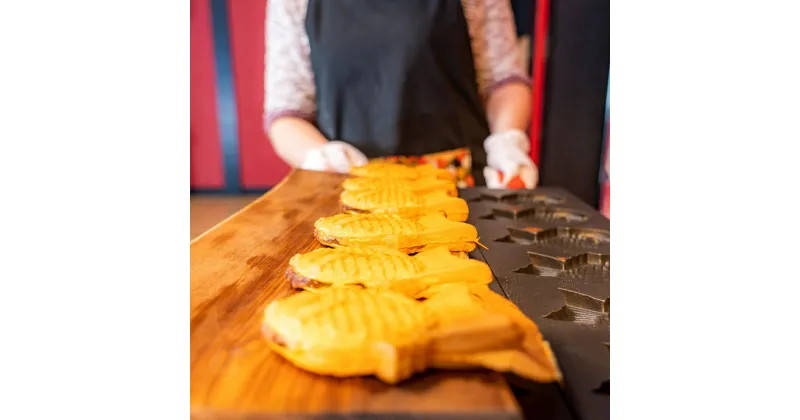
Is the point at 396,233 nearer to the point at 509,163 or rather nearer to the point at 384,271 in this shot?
the point at 384,271

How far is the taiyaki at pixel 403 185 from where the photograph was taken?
175 cm

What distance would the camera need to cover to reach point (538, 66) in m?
4.33

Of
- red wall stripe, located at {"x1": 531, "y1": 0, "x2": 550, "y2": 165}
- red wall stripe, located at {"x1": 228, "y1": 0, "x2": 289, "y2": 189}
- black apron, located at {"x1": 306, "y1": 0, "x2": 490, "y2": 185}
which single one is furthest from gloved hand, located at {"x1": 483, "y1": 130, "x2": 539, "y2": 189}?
red wall stripe, located at {"x1": 228, "y1": 0, "x2": 289, "y2": 189}

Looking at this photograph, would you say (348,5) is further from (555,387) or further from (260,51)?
(555,387)

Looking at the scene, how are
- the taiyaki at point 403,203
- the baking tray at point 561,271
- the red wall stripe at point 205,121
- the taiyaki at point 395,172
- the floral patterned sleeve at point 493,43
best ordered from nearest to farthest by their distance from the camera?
the baking tray at point 561,271, the taiyaki at point 403,203, the taiyaki at point 395,172, the floral patterned sleeve at point 493,43, the red wall stripe at point 205,121

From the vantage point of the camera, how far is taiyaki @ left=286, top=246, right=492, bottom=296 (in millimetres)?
917

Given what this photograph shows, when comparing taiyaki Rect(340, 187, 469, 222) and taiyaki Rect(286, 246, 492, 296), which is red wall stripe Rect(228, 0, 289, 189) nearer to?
taiyaki Rect(340, 187, 469, 222)

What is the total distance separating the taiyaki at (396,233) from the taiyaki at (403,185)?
438 millimetres

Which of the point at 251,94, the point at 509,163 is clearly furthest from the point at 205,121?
the point at 509,163

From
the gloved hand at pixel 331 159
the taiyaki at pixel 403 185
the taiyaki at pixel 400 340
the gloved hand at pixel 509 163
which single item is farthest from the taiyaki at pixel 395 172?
the taiyaki at pixel 400 340

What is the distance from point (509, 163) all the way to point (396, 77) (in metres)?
0.77

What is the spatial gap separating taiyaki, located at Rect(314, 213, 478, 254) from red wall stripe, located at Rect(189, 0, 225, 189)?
12.0 feet

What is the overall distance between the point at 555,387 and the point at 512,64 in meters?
2.48

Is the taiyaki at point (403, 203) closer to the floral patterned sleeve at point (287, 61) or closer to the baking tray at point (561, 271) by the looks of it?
the baking tray at point (561, 271)
